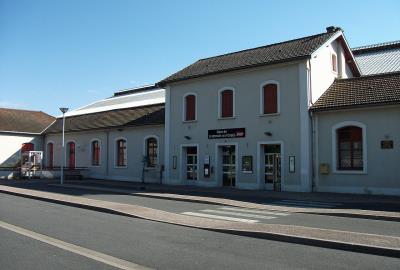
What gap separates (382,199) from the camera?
18531mm

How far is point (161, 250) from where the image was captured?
862cm

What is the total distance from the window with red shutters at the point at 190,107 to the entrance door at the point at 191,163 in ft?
6.00

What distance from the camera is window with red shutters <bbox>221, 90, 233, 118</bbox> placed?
26.3m

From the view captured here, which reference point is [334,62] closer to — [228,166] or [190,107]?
[228,166]

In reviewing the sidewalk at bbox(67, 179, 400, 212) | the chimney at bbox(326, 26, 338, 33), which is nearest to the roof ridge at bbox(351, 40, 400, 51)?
the chimney at bbox(326, 26, 338, 33)

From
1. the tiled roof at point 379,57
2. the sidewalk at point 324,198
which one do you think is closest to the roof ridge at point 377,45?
the tiled roof at point 379,57

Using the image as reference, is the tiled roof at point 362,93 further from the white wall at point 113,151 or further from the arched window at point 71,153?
the arched window at point 71,153

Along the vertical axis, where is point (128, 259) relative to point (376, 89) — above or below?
below

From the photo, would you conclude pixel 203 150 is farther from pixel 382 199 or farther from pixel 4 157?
pixel 4 157

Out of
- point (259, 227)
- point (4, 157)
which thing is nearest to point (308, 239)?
point (259, 227)

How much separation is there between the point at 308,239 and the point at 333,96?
51.0 feet

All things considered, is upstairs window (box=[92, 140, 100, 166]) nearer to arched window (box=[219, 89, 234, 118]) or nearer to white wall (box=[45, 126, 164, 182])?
white wall (box=[45, 126, 164, 182])

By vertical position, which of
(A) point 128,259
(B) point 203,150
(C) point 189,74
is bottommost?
(A) point 128,259

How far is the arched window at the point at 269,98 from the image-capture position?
24203 millimetres
